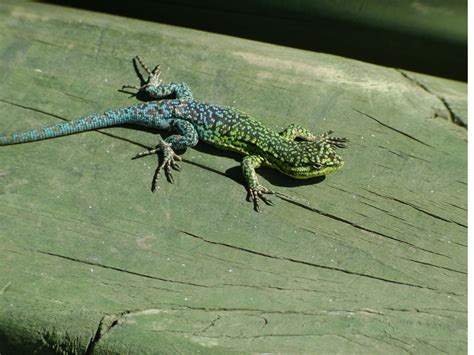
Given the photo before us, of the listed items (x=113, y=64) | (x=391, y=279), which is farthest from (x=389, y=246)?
(x=113, y=64)

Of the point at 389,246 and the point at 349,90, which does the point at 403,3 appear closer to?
the point at 349,90

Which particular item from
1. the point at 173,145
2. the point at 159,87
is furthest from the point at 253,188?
the point at 159,87

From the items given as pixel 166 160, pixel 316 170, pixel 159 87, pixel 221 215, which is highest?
pixel 159 87

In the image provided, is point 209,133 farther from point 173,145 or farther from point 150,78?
point 150,78

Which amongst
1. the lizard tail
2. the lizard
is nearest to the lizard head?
the lizard

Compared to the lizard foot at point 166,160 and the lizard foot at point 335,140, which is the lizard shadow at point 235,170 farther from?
the lizard foot at point 335,140

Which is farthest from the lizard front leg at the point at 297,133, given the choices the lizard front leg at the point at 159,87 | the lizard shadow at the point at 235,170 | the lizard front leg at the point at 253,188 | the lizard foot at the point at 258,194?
the lizard front leg at the point at 159,87
